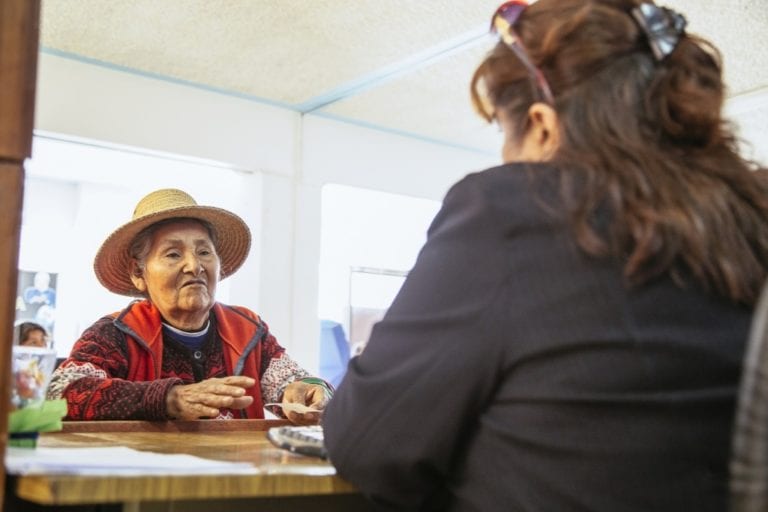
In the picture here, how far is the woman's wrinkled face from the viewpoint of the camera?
2389 mm

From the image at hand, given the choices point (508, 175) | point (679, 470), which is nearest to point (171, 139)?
point (508, 175)

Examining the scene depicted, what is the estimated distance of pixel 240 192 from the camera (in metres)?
3.76

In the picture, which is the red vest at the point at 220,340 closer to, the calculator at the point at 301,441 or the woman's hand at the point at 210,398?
the woman's hand at the point at 210,398

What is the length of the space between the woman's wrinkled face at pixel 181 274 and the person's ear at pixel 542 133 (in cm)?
149

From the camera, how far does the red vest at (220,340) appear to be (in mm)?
2195

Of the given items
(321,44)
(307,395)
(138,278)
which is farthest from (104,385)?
(321,44)

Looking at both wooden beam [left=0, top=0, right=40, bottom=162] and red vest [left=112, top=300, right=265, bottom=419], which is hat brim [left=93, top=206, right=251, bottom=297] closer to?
red vest [left=112, top=300, right=265, bottom=419]

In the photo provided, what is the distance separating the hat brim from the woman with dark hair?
4.87 ft

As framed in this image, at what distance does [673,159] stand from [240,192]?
2.92 m

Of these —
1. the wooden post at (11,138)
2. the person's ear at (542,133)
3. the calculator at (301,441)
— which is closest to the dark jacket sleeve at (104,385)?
the calculator at (301,441)

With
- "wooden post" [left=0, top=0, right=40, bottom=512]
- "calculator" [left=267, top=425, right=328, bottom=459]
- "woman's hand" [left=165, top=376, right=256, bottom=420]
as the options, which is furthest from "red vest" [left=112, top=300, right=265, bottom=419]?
"wooden post" [left=0, top=0, right=40, bottom=512]

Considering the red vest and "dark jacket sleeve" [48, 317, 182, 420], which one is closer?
"dark jacket sleeve" [48, 317, 182, 420]

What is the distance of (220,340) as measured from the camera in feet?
8.08

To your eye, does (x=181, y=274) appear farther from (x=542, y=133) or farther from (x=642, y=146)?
(x=642, y=146)
